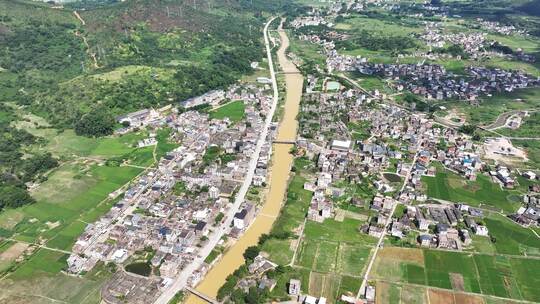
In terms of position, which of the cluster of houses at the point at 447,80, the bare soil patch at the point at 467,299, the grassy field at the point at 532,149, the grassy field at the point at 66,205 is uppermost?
the cluster of houses at the point at 447,80

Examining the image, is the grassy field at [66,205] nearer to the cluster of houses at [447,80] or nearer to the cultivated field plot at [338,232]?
the cultivated field plot at [338,232]

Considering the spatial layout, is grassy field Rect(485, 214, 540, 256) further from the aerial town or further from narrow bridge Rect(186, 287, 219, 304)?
narrow bridge Rect(186, 287, 219, 304)

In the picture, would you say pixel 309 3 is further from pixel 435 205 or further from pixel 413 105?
pixel 435 205

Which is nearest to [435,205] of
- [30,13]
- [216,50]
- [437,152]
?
[437,152]

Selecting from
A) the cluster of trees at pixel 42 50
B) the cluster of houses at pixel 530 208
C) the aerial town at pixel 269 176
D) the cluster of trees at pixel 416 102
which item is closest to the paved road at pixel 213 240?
the aerial town at pixel 269 176

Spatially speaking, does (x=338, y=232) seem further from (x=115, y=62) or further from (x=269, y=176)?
(x=115, y=62)

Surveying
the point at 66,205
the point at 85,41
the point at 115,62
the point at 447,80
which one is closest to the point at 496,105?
the point at 447,80

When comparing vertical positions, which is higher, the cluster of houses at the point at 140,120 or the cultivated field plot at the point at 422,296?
the cultivated field plot at the point at 422,296
